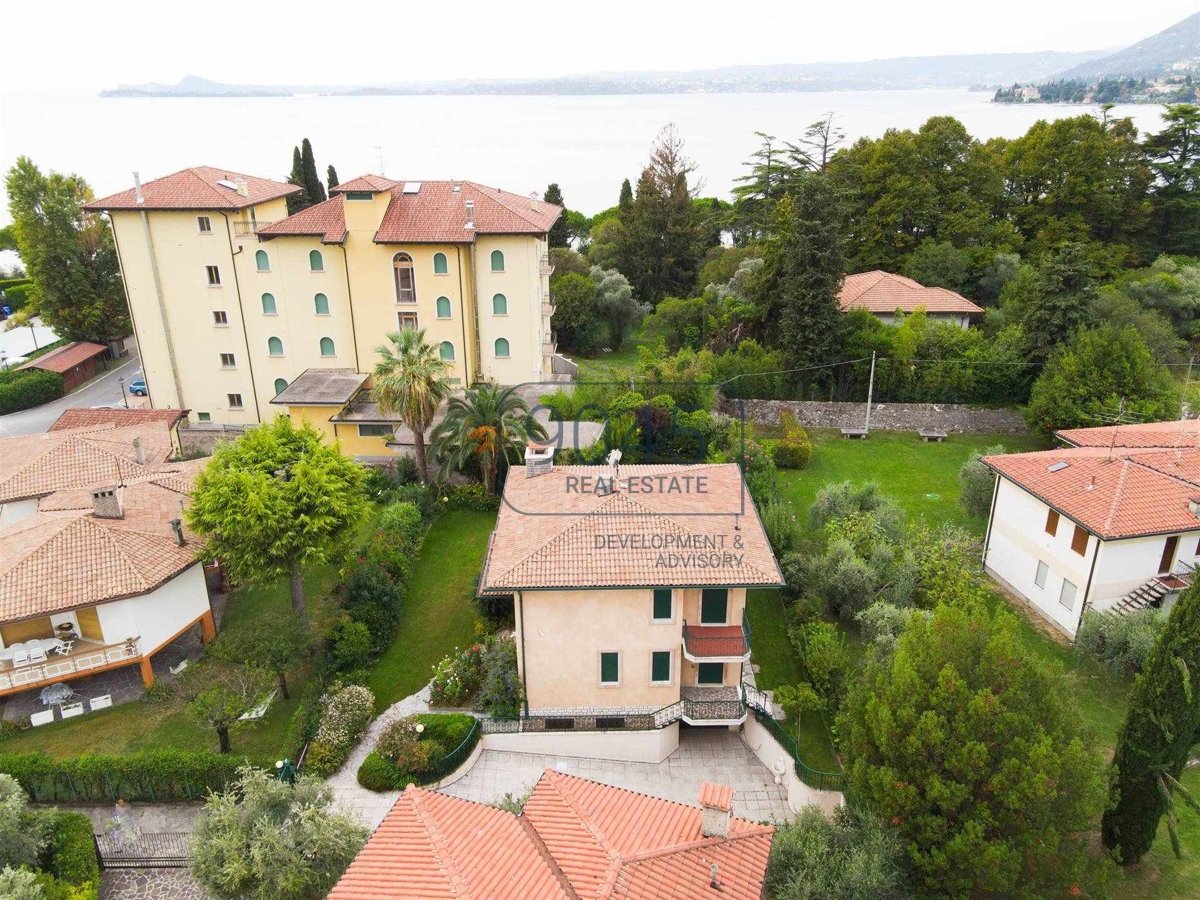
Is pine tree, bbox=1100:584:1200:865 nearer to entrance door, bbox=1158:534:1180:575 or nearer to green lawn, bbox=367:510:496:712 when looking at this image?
entrance door, bbox=1158:534:1180:575

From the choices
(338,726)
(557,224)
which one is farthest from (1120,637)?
(557,224)

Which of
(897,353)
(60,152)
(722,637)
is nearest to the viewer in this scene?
(722,637)

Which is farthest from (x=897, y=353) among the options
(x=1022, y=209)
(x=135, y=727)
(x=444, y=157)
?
(x=444, y=157)

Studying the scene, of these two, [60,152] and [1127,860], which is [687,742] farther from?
[60,152]

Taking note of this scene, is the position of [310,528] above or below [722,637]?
above

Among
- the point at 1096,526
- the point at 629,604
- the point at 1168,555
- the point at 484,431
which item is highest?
the point at 484,431

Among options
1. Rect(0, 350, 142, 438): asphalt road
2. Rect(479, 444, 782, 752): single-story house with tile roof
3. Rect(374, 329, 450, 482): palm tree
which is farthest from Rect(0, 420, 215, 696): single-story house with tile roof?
Rect(0, 350, 142, 438): asphalt road

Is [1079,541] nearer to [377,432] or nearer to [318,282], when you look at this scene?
[377,432]

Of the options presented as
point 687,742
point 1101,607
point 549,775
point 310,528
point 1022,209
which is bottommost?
point 687,742
